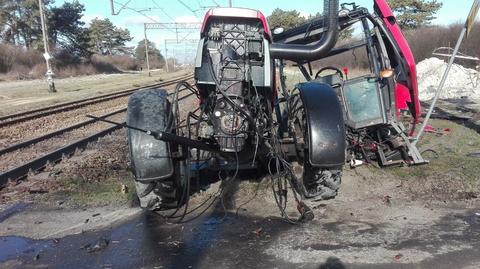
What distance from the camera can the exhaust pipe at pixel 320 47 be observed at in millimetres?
5293

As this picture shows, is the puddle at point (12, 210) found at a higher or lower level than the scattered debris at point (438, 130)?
higher

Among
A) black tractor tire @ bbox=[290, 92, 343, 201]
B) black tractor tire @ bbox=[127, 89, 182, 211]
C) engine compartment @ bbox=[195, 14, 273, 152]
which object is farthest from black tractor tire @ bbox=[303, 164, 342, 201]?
black tractor tire @ bbox=[127, 89, 182, 211]

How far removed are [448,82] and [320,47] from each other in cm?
1793

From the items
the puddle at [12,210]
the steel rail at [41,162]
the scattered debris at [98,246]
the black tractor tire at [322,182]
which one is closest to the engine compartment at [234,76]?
the black tractor tire at [322,182]

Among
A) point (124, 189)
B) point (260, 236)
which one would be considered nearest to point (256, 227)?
point (260, 236)

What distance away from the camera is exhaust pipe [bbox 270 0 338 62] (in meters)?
5.29

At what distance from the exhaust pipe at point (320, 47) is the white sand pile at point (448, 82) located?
15448 millimetres

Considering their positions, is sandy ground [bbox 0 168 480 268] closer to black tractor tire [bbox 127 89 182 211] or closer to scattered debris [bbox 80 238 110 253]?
scattered debris [bbox 80 238 110 253]

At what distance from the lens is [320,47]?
5434 mm

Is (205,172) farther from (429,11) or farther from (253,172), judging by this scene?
(429,11)

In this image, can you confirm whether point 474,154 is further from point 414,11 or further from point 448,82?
point 414,11

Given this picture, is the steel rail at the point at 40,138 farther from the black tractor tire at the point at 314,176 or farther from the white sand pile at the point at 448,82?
the white sand pile at the point at 448,82

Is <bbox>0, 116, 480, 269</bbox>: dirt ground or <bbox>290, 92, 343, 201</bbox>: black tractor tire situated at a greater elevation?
<bbox>290, 92, 343, 201</bbox>: black tractor tire

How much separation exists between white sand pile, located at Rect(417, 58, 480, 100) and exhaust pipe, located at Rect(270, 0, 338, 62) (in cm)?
1545
